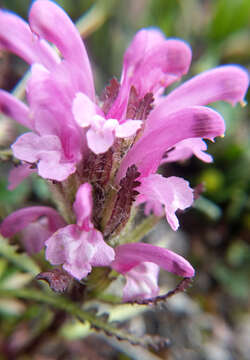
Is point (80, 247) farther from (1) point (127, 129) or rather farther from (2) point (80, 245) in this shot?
(1) point (127, 129)

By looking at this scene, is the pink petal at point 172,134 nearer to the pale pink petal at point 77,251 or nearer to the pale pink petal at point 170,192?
the pale pink petal at point 170,192

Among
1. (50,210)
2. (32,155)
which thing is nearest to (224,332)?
(50,210)

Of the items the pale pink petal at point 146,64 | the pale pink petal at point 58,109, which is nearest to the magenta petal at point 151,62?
the pale pink petal at point 146,64

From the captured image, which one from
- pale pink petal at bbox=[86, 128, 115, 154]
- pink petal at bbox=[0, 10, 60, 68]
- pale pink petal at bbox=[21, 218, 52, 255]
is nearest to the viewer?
pale pink petal at bbox=[86, 128, 115, 154]

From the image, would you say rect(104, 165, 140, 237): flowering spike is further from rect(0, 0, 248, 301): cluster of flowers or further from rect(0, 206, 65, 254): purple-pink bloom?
→ rect(0, 206, 65, 254): purple-pink bloom

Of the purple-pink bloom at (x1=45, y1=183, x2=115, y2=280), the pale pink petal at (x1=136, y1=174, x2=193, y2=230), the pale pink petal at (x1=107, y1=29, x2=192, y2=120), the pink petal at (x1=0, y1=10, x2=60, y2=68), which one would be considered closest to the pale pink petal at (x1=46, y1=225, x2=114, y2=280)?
the purple-pink bloom at (x1=45, y1=183, x2=115, y2=280)

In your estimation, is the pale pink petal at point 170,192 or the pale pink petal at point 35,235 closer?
the pale pink petal at point 170,192

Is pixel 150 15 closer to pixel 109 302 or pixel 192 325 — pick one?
pixel 192 325
